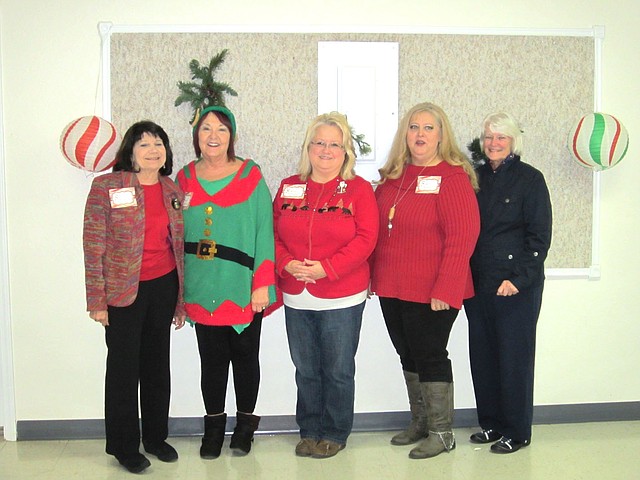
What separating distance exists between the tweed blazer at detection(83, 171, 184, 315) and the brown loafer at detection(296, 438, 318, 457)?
41.0 inches

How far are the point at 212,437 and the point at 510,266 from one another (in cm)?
156

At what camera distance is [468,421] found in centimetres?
335

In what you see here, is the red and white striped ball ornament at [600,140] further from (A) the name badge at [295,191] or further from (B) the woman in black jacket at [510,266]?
(A) the name badge at [295,191]

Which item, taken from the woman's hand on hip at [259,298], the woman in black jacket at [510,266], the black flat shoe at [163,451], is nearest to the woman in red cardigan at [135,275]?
the black flat shoe at [163,451]

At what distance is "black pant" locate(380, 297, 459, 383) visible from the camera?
2736 mm

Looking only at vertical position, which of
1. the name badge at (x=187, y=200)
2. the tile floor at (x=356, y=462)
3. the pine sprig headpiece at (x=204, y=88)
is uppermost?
the pine sprig headpiece at (x=204, y=88)

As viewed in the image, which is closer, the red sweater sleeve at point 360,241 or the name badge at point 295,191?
the red sweater sleeve at point 360,241

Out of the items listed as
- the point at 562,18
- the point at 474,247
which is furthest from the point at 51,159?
the point at 562,18

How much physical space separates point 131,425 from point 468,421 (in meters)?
1.74

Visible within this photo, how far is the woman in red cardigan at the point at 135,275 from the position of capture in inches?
102

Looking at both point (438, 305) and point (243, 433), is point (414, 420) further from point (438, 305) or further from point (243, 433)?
point (243, 433)

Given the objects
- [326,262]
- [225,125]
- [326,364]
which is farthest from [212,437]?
[225,125]

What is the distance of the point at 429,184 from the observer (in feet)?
8.93

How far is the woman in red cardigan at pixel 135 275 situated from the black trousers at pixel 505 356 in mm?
1392
